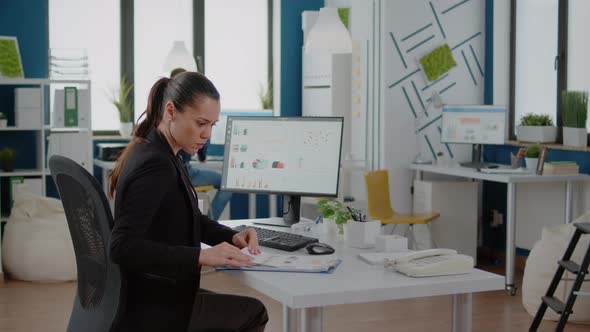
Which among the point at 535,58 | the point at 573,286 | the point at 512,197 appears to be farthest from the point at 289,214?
the point at 535,58

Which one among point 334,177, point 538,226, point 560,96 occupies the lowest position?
point 538,226

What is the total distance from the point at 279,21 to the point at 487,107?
2273mm

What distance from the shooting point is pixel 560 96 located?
590cm

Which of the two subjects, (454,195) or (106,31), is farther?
(106,31)

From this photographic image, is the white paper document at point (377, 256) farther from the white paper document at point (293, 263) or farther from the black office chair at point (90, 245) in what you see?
the black office chair at point (90, 245)

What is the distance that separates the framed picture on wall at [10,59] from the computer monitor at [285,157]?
10.0ft

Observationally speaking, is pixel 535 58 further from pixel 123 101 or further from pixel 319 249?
pixel 319 249

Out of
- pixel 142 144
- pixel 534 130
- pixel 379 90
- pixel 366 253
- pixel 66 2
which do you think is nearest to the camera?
pixel 142 144

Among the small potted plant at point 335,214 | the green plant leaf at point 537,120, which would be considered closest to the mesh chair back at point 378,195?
the green plant leaf at point 537,120

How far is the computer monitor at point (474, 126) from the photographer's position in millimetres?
6012

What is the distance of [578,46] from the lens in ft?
18.9

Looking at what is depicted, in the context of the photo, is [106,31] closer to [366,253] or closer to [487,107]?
[487,107]

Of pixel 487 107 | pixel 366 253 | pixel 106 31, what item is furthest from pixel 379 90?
pixel 366 253

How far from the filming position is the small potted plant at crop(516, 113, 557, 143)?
5.83 m
